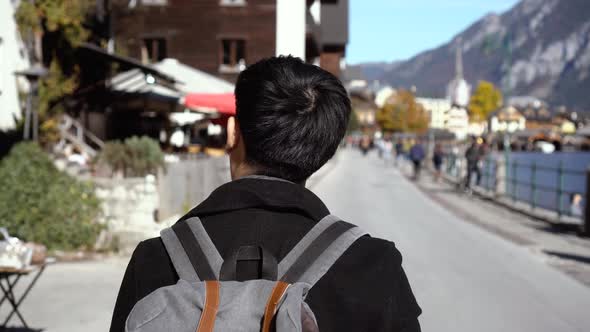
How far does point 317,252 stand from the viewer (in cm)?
165

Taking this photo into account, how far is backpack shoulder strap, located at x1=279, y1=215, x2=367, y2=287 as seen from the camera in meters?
1.62

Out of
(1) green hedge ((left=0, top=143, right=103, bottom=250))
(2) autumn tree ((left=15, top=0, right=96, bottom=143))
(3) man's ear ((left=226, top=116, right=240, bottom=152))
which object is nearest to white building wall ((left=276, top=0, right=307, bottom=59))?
(2) autumn tree ((left=15, top=0, right=96, bottom=143))

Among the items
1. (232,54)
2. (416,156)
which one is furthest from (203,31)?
(416,156)

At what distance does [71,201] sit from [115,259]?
3.57 feet

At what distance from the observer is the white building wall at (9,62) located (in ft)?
47.3

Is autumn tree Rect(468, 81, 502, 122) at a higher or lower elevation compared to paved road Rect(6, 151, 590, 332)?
higher

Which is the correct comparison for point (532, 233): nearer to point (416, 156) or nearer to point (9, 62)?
point (9, 62)

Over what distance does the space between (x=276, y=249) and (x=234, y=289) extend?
16 centimetres

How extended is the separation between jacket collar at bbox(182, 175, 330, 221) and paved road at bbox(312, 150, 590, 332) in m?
5.51

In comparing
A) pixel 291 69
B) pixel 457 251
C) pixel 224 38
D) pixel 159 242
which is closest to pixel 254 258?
pixel 159 242

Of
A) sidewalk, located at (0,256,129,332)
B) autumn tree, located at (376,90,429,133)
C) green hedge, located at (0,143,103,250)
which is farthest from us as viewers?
autumn tree, located at (376,90,429,133)

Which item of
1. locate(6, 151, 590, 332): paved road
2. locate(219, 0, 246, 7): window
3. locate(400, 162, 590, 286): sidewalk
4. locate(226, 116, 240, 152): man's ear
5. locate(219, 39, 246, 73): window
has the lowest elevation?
locate(400, 162, 590, 286): sidewalk

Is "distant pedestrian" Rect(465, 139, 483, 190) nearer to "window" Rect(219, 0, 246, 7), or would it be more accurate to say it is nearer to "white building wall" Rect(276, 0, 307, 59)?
"white building wall" Rect(276, 0, 307, 59)

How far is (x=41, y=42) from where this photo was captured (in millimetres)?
16938
